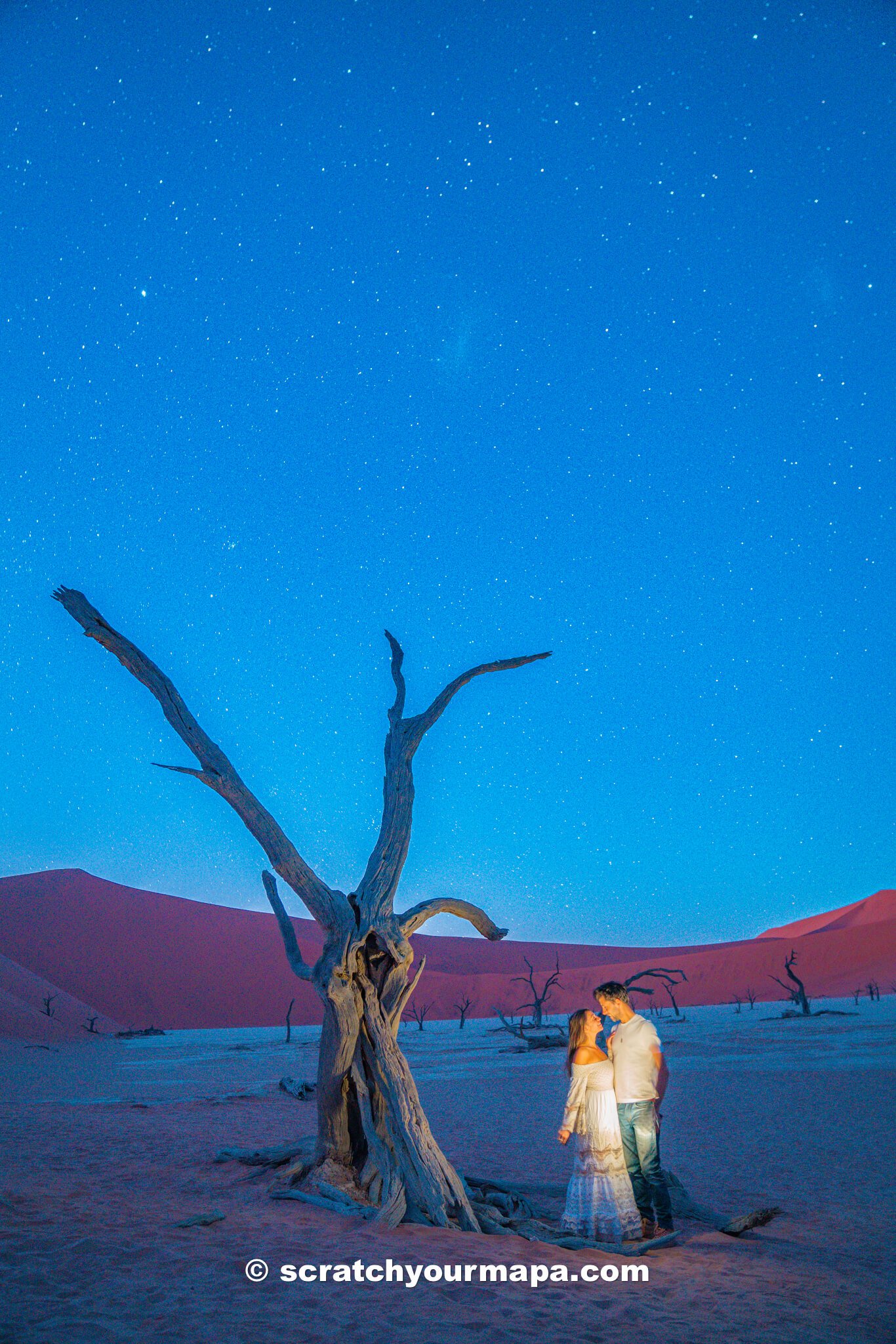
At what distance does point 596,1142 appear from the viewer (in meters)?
5.55

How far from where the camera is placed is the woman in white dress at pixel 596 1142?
5.57m

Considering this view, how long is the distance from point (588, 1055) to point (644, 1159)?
0.81m

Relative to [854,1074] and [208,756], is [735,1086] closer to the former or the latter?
[854,1074]

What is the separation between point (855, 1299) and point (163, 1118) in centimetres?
1123

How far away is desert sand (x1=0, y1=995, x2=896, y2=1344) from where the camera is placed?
4.20 meters

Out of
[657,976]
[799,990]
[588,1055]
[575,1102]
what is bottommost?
[799,990]

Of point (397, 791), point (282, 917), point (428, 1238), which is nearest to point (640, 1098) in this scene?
point (428, 1238)

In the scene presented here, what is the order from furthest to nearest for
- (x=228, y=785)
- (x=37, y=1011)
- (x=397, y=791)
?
(x=37, y=1011) < (x=397, y=791) < (x=228, y=785)

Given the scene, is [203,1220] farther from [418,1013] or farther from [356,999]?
[418,1013]

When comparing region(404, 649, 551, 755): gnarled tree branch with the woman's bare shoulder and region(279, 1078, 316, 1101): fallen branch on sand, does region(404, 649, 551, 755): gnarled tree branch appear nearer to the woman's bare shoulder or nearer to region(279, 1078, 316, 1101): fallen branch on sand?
the woman's bare shoulder

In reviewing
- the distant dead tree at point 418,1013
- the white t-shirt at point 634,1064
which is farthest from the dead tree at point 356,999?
the distant dead tree at point 418,1013

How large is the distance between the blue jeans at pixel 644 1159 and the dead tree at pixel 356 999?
1.39 metres

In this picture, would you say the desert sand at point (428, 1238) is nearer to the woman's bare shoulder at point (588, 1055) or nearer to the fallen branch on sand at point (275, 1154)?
the fallen branch on sand at point (275, 1154)

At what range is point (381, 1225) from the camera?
19.1 feet
